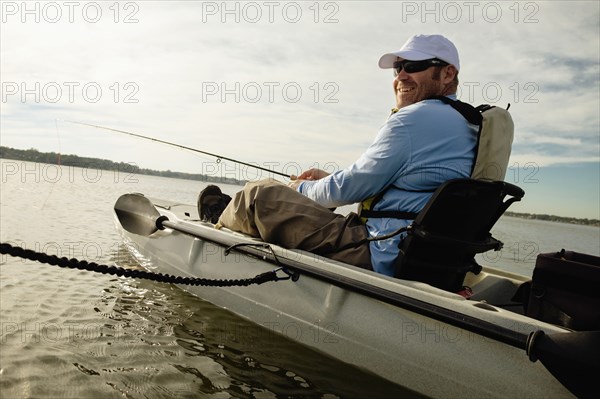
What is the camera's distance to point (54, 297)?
4.54 meters

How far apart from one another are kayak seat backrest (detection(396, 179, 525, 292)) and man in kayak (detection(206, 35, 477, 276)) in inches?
7.2

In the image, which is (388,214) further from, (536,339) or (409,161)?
(536,339)

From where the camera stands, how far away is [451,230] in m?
2.88

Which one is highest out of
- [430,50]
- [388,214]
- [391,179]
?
[430,50]

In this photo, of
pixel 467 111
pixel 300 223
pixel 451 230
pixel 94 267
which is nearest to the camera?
pixel 94 267

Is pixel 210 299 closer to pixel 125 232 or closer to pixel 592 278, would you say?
pixel 125 232

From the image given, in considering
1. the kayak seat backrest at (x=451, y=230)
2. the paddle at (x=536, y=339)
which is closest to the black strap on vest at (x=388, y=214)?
the kayak seat backrest at (x=451, y=230)

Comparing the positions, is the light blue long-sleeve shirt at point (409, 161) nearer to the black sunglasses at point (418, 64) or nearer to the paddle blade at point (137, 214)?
the black sunglasses at point (418, 64)

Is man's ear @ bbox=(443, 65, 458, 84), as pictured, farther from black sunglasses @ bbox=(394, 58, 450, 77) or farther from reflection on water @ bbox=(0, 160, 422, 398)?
reflection on water @ bbox=(0, 160, 422, 398)

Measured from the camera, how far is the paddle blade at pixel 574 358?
2.02 metres

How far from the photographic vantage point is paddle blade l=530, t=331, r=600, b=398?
6.62 feet

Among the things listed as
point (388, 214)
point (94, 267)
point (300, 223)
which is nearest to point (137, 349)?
point (94, 267)

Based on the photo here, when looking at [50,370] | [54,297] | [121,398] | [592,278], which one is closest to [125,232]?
[54,297]

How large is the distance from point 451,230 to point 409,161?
522 millimetres
